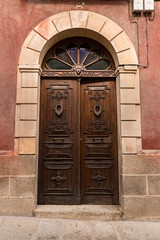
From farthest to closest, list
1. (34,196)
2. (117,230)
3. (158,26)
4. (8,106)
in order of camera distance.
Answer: (158,26), (8,106), (34,196), (117,230)

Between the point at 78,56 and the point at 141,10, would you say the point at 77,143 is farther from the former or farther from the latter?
the point at 141,10

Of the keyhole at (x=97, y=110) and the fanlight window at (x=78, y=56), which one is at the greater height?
Result: the fanlight window at (x=78, y=56)

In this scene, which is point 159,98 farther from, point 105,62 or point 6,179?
point 6,179

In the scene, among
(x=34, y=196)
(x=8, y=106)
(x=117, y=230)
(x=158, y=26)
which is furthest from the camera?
(x=158, y=26)

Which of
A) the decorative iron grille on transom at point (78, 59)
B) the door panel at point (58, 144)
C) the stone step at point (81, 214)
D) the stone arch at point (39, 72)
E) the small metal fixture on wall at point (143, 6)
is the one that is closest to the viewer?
the stone step at point (81, 214)

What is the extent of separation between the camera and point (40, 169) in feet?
13.3

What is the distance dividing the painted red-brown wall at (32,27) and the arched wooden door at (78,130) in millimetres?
693

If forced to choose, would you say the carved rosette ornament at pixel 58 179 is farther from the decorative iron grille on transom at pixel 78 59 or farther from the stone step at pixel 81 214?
the decorative iron grille on transom at pixel 78 59

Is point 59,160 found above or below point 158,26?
below

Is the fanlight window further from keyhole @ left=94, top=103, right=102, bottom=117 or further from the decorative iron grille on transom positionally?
keyhole @ left=94, top=103, right=102, bottom=117

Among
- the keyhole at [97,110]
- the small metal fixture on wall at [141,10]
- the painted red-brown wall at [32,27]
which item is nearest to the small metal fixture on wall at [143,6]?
the small metal fixture on wall at [141,10]

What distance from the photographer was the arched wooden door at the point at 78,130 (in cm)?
405

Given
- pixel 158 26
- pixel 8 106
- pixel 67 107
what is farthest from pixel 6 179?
pixel 158 26

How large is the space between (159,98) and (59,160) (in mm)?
2710
